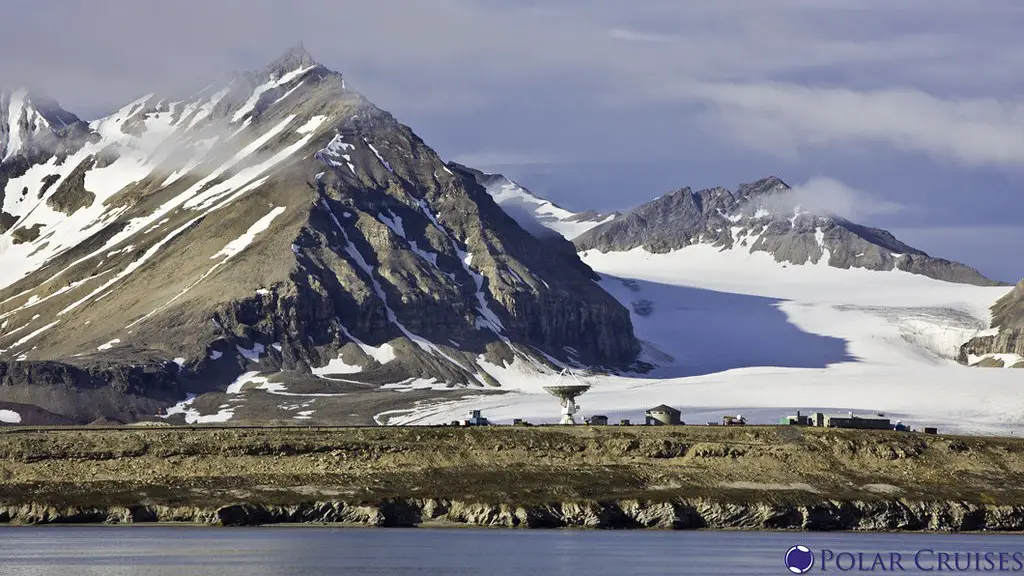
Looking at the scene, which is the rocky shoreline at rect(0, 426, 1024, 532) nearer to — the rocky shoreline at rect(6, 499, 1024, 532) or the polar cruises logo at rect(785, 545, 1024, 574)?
the rocky shoreline at rect(6, 499, 1024, 532)

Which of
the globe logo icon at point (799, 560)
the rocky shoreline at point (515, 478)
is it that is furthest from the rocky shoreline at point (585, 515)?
the globe logo icon at point (799, 560)

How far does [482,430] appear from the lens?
151m

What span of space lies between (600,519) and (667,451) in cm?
1825

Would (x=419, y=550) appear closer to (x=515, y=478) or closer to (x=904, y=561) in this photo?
(x=904, y=561)

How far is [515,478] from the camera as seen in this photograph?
137m

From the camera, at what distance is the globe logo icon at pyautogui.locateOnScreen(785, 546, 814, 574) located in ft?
307

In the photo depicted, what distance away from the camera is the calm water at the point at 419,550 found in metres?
91.1

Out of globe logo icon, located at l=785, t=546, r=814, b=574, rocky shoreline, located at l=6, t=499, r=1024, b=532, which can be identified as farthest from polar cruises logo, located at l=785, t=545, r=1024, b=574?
rocky shoreline, located at l=6, t=499, r=1024, b=532

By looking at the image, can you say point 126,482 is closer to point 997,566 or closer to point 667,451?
point 667,451

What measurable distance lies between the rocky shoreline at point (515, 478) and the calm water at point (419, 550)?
456 cm

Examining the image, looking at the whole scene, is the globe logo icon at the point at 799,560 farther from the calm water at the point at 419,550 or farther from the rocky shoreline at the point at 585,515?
the rocky shoreline at the point at 585,515

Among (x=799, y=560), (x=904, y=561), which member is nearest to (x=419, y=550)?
(x=799, y=560)

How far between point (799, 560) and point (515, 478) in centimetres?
4437

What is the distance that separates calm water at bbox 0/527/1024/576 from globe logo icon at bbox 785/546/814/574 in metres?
0.64
